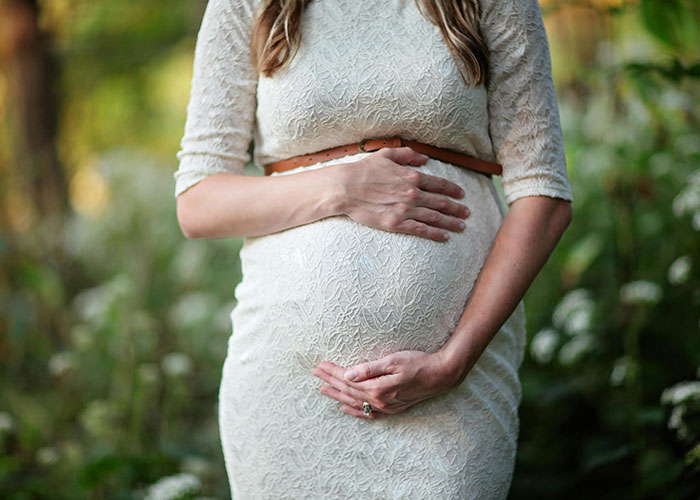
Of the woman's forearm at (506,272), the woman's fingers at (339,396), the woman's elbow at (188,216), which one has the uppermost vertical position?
the woman's elbow at (188,216)

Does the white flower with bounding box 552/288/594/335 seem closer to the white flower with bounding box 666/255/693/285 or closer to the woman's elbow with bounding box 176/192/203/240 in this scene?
the white flower with bounding box 666/255/693/285

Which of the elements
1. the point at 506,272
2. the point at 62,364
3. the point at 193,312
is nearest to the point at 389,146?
the point at 506,272

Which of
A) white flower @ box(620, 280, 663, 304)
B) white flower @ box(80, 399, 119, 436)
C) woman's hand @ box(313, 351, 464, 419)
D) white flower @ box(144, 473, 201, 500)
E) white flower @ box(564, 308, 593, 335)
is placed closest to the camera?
woman's hand @ box(313, 351, 464, 419)

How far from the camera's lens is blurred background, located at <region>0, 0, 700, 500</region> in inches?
89.7

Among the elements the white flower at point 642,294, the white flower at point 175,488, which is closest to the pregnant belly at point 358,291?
the white flower at point 175,488

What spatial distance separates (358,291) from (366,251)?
9cm

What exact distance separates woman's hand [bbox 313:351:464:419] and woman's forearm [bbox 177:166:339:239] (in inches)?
Result: 13.6

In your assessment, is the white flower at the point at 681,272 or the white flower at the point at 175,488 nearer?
the white flower at the point at 175,488

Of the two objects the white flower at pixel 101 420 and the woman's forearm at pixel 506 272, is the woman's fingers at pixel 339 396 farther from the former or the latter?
the white flower at pixel 101 420

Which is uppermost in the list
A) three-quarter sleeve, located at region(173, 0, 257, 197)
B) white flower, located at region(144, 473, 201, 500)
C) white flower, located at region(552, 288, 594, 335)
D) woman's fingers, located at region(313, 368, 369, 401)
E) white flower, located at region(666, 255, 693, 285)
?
three-quarter sleeve, located at region(173, 0, 257, 197)

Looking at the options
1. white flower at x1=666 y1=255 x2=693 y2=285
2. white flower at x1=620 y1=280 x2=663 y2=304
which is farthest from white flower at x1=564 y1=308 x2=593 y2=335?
white flower at x1=666 y1=255 x2=693 y2=285

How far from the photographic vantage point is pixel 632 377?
2209 mm

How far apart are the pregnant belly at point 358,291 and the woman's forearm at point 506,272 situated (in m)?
0.04

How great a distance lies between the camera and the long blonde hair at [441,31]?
136 centimetres
